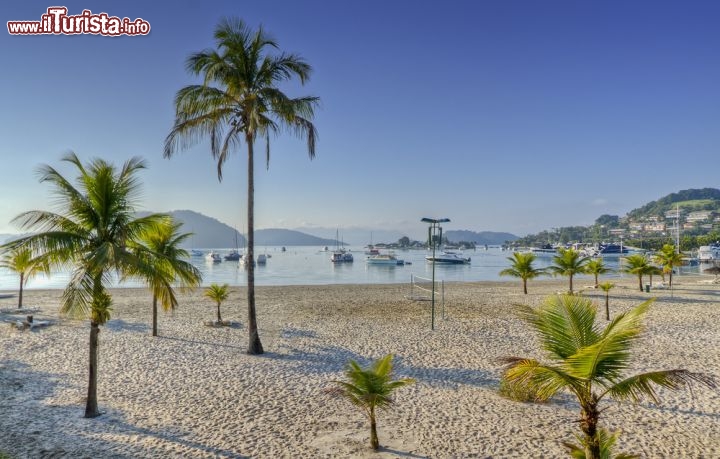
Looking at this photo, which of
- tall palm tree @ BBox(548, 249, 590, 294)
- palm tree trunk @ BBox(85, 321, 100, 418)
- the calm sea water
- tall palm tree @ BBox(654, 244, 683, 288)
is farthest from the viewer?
the calm sea water

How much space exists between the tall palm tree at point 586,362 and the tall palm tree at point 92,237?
7067mm

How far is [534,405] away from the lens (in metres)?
8.43

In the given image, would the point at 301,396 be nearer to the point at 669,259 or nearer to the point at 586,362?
the point at 586,362

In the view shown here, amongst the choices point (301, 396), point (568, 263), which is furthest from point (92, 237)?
point (568, 263)

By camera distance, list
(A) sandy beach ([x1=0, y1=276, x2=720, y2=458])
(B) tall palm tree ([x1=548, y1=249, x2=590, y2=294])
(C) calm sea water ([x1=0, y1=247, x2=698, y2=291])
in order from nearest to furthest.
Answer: (A) sandy beach ([x1=0, y1=276, x2=720, y2=458]) → (B) tall palm tree ([x1=548, y1=249, x2=590, y2=294]) → (C) calm sea water ([x1=0, y1=247, x2=698, y2=291])

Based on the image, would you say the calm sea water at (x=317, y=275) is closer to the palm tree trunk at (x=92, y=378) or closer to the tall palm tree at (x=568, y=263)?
the tall palm tree at (x=568, y=263)

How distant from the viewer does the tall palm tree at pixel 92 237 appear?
7.20 meters

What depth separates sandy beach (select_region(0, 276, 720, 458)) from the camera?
687 cm

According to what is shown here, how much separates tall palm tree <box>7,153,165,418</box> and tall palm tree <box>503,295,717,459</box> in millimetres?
7067

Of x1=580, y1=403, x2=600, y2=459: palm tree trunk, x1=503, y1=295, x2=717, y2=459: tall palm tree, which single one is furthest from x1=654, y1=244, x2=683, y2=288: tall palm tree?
x1=580, y1=403, x2=600, y2=459: palm tree trunk

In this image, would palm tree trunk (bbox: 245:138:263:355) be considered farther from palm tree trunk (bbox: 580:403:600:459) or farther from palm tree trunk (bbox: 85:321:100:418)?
palm tree trunk (bbox: 580:403:600:459)

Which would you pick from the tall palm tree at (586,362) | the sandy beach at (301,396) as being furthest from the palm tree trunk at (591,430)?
the sandy beach at (301,396)

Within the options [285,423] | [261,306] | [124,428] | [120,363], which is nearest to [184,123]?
[120,363]

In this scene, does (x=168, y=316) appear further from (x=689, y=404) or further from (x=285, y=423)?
(x=689, y=404)
